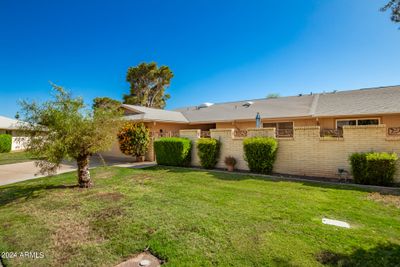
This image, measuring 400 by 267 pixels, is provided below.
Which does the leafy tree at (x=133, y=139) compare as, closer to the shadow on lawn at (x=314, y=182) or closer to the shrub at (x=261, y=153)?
the shadow on lawn at (x=314, y=182)

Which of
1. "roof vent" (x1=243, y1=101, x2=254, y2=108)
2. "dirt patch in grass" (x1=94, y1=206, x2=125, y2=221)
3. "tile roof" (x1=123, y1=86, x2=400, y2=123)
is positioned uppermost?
"roof vent" (x1=243, y1=101, x2=254, y2=108)

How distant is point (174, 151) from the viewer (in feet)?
37.7

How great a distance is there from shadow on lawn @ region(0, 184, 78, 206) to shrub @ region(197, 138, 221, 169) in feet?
19.4

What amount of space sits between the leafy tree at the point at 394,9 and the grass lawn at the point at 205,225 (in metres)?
4.40

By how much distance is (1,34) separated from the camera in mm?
12492

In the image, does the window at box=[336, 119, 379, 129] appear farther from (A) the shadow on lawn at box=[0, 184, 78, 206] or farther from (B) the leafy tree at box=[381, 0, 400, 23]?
(A) the shadow on lawn at box=[0, 184, 78, 206]

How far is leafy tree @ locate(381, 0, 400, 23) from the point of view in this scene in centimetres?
437

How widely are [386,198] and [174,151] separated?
8.92 meters

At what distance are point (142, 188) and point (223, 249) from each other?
4536 mm

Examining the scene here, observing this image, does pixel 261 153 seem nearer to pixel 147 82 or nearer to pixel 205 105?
pixel 205 105

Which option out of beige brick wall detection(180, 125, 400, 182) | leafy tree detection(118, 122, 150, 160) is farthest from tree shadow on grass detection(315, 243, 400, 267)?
leafy tree detection(118, 122, 150, 160)

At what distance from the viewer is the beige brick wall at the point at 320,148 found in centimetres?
743

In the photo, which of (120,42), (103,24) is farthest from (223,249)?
(120,42)

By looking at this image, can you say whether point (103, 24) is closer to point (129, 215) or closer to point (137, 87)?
point (129, 215)
